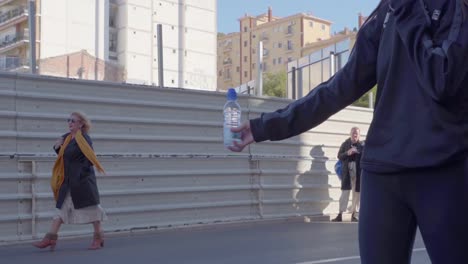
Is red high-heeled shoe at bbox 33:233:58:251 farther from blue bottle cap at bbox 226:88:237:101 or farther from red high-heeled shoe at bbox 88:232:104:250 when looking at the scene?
blue bottle cap at bbox 226:88:237:101

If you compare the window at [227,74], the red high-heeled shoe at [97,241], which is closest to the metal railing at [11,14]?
the window at [227,74]

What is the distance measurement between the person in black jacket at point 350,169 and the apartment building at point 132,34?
2245 inches

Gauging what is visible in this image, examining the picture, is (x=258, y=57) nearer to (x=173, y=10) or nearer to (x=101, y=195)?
(x=101, y=195)

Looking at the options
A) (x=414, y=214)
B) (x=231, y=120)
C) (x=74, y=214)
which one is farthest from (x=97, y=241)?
(x=414, y=214)

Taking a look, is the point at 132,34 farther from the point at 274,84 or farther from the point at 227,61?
the point at 227,61

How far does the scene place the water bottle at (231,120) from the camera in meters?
3.07

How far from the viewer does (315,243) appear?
425 inches

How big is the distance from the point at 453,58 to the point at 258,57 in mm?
13333

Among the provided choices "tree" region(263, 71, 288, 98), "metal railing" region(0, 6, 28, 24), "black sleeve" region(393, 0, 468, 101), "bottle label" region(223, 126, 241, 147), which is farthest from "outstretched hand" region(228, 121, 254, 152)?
"tree" region(263, 71, 288, 98)

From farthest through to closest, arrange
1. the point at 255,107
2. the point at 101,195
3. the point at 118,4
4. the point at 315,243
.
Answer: the point at 118,4 < the point at 255,107 < the point at 101,195 < the point at 315,243

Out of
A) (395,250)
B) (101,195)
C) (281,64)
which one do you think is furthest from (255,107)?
(281,64)

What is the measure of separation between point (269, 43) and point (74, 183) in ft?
397

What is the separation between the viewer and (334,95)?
9.52 ft

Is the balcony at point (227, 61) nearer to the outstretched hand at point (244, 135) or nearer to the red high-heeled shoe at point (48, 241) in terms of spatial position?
the red high-heeled shoe at point (48, 241)
